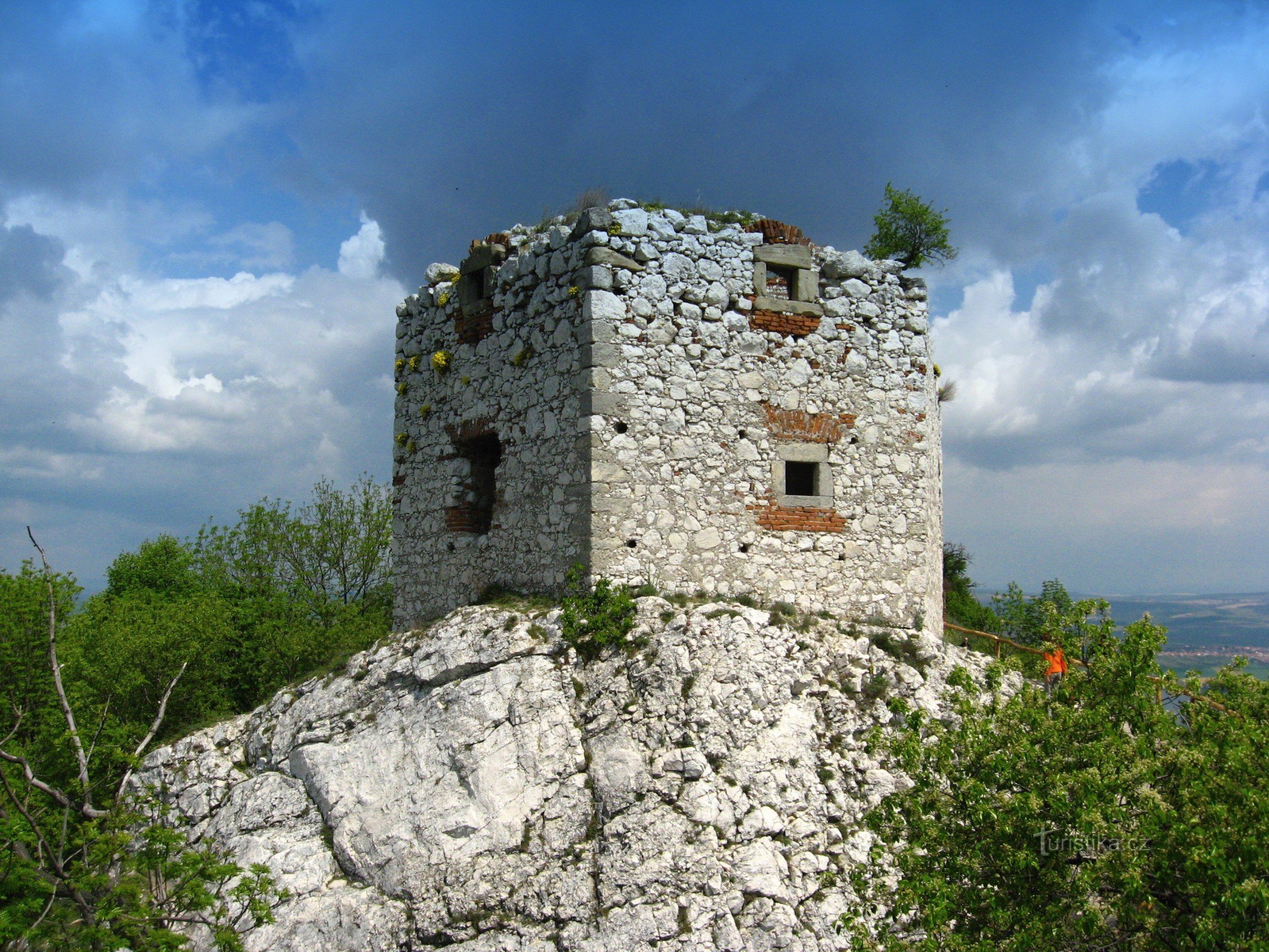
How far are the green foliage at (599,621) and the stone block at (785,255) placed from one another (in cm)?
438

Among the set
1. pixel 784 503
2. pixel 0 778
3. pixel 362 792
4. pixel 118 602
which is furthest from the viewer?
pixel 118 602

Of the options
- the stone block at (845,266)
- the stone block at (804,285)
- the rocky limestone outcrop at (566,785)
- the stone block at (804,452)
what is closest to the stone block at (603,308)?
the stone block at (804,285)

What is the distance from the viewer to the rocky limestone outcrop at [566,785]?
809 centimetres

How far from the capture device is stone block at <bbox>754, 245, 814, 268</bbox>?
1115cm

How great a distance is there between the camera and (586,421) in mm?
10305

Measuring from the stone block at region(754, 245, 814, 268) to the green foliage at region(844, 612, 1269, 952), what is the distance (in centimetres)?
→ 582

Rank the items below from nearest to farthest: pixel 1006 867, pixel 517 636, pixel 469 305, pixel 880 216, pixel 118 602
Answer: pixel 1006 867 < pixel 517 636 < pixel 469 305 < pixel 880 216 < pixel 118 602

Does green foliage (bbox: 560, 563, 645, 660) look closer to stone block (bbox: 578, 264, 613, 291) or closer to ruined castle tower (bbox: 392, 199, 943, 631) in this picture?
ruined castle tower (bbox: 392, 199, 943, 631)

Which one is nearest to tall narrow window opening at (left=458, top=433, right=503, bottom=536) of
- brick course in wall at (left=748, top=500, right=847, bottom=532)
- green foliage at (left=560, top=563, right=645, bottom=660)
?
green foliage at (left=560, top=563, right=645, bottom=660)

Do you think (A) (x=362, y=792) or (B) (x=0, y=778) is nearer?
(B) (x=0, y=778)

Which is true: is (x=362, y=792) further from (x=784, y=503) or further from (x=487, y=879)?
(x=784, y=503)

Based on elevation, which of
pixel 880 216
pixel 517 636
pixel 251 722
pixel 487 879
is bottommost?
pixel 487 879

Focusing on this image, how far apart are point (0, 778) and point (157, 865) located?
1622mm

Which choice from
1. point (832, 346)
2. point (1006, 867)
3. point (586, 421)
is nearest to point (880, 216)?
point (832, 346)
